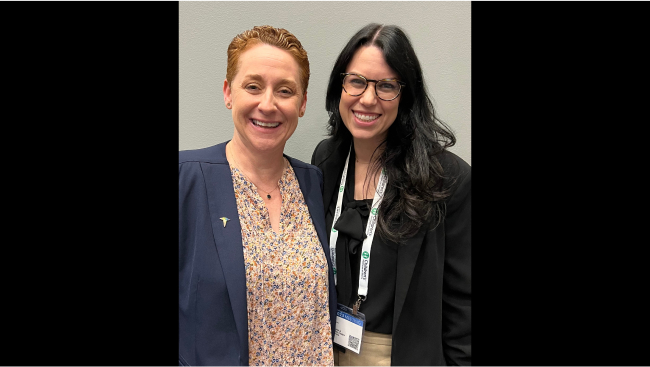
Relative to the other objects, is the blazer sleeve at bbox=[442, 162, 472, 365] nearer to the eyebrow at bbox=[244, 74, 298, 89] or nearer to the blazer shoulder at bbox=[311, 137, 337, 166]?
the blazer shoulder at bbox=[311, 137, 337, 166]

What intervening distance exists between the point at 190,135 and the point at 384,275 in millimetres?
1525

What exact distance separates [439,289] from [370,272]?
0.33 m

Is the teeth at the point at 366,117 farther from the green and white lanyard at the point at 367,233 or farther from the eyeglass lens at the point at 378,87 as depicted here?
the green and white lanyard at the point at 367,233

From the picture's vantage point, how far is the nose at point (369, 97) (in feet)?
5.64

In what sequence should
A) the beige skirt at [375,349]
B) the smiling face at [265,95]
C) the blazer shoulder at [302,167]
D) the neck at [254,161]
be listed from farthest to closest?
the blazer shoulder at [302,167], the beige skirt at [375,349], the neck at [254,161], the smiling face at [265,95]

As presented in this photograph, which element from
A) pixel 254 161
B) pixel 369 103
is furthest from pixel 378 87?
pixel 254 161

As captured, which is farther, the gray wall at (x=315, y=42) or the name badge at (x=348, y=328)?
the gray wall at (x=315, y=42)

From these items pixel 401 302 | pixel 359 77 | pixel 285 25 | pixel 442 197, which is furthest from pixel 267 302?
pixel 285 25

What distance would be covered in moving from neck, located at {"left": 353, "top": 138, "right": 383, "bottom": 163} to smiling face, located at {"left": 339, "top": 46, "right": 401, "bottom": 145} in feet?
0.34

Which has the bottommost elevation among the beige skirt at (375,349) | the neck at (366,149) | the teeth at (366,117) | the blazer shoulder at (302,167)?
the beige skirt at (375,349)

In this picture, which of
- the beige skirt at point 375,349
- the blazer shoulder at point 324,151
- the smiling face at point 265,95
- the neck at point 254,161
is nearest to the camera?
the smiling face at point 265,95

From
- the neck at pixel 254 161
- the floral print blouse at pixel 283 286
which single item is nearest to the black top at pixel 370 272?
the floral print blouse at pixel 283 286

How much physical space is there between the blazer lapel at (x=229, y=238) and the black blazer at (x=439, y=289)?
0.53m

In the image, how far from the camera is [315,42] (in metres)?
2.47
